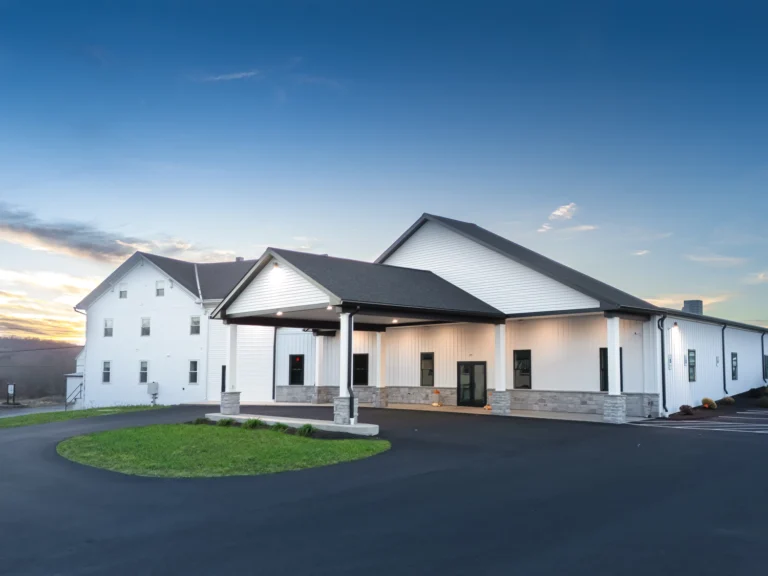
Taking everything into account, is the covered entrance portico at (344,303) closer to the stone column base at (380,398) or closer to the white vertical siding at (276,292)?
the white vertical siding at (276,292)

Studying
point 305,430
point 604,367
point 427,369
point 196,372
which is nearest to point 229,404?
point 305,430

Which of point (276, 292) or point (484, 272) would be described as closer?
point (276, 292)

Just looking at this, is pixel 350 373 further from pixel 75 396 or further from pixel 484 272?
pixel 75 396

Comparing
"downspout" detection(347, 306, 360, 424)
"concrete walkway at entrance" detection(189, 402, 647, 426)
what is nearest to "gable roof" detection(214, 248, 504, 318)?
"downspout" detection(347, 306, 360, 424)

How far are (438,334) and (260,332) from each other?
35.3 ft

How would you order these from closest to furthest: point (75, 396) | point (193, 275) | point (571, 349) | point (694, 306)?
1. point (571, 349)
2. point (694, 306)
3. point (193, 275)
4. point (75, 396)

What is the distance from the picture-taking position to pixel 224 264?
42.6m

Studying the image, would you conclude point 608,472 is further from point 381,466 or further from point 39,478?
point 39,478

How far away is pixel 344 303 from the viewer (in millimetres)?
20141

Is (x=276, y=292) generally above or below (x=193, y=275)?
below

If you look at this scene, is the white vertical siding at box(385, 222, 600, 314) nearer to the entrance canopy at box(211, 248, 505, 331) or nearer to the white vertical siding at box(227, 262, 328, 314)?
the entrance canopy at box(211, 248, 505, 331)

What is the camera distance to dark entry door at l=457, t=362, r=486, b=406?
94.0ft

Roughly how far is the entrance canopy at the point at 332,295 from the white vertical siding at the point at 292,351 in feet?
24.9

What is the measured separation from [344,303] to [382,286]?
3.34 metres
